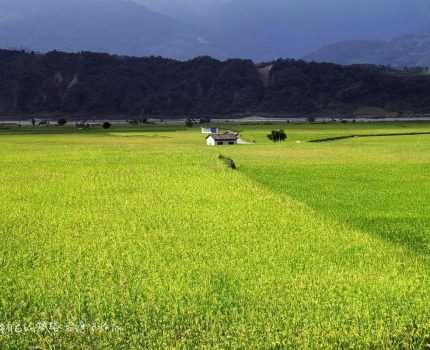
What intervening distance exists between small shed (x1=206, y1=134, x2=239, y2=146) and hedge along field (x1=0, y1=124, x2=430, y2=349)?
3512 cm

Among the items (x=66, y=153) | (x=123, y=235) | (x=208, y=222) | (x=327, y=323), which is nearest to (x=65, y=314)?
(x=327, y=323)

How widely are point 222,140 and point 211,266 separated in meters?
50.5

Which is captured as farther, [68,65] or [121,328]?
[68,65]

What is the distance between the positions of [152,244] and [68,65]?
150m

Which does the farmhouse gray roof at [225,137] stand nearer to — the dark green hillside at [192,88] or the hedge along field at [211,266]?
the hedge along field at [211,266]

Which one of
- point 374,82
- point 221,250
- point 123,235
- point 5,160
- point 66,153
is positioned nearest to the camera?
point 221,250

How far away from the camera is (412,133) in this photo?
244 ft

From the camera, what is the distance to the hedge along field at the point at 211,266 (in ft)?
30.3

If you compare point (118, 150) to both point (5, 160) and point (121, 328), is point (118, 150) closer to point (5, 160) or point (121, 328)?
point (5, 160)

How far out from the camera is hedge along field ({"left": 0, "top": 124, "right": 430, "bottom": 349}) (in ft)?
30.3

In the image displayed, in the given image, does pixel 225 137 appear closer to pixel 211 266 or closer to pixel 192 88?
pixel 211 266

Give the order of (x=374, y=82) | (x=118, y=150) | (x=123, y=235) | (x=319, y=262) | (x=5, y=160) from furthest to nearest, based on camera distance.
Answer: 1. (x=374, y=82)
2. (x=118, y=150)
3. (x=5, y=160)
4. (x=123, y=235)
5. (x=319, y=262)

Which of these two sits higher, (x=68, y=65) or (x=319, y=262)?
(x=68, y=65)

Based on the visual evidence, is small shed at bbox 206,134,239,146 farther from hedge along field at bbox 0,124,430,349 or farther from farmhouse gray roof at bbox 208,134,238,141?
hedge along field at bbox 0,124,430,349
